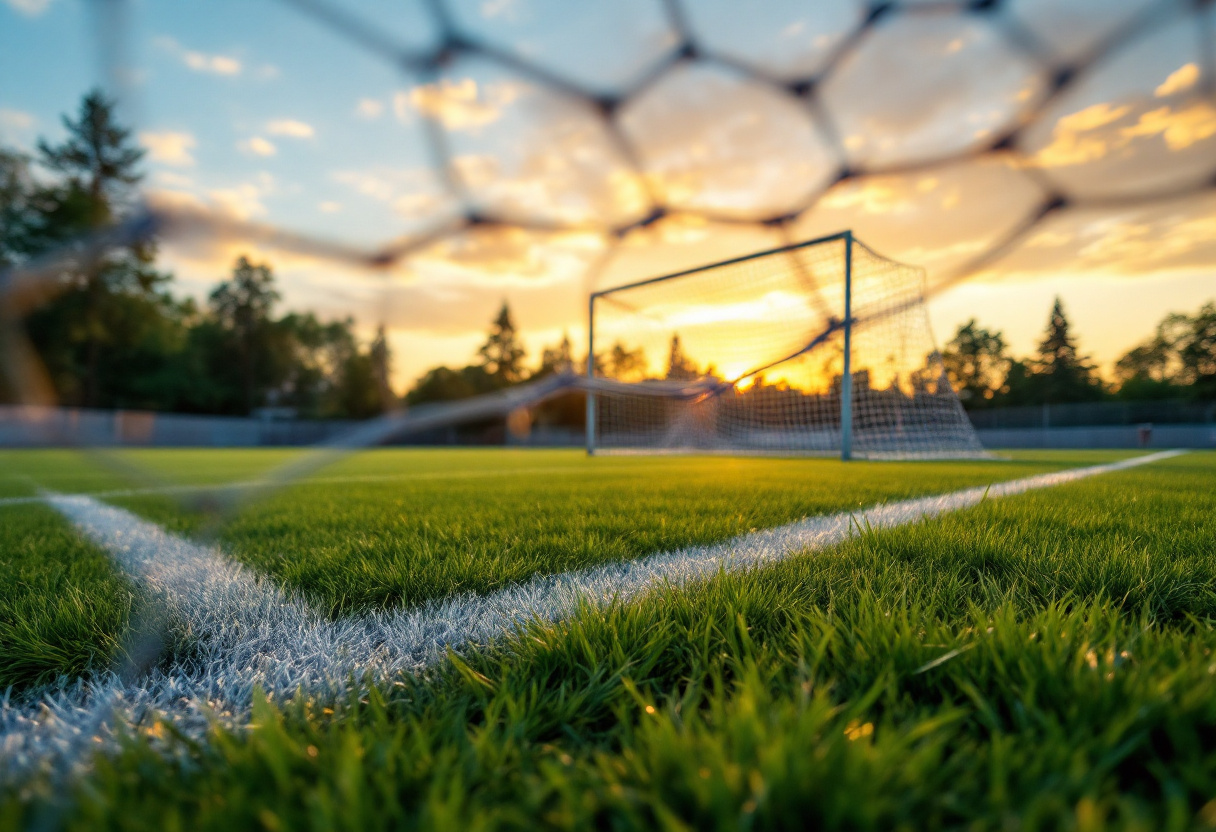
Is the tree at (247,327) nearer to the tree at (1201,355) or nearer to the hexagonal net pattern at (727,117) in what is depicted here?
the hexagonal net pattern at (727,117)

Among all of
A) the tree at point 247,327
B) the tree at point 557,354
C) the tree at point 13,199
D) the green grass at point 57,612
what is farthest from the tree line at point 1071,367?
the tree at point 247,327

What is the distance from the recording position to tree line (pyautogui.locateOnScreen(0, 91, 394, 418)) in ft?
16.9

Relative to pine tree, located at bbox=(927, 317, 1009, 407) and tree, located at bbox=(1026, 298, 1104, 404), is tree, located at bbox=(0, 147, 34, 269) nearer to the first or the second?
pine tree, located at bbox=(927, 317, 1009, 407)

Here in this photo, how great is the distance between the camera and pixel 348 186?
2.69 meters

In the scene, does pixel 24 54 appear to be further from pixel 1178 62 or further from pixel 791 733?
pixel 1178 62

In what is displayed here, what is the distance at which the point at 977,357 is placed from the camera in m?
33.8

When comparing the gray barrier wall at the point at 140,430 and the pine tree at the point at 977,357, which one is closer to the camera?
the gray barrier wall at the point at 140,430

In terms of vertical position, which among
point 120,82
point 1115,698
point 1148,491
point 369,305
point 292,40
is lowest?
point 1148,491

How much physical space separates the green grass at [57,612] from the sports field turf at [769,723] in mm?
393

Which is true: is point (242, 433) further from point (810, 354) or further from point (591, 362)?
point (810, 354)

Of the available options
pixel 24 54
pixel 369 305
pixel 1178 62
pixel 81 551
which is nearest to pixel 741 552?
pixel 81 551

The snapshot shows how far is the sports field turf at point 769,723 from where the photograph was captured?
439 mm

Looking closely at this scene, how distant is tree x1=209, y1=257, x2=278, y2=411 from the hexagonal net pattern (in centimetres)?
3270

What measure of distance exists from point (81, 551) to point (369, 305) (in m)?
1.96
